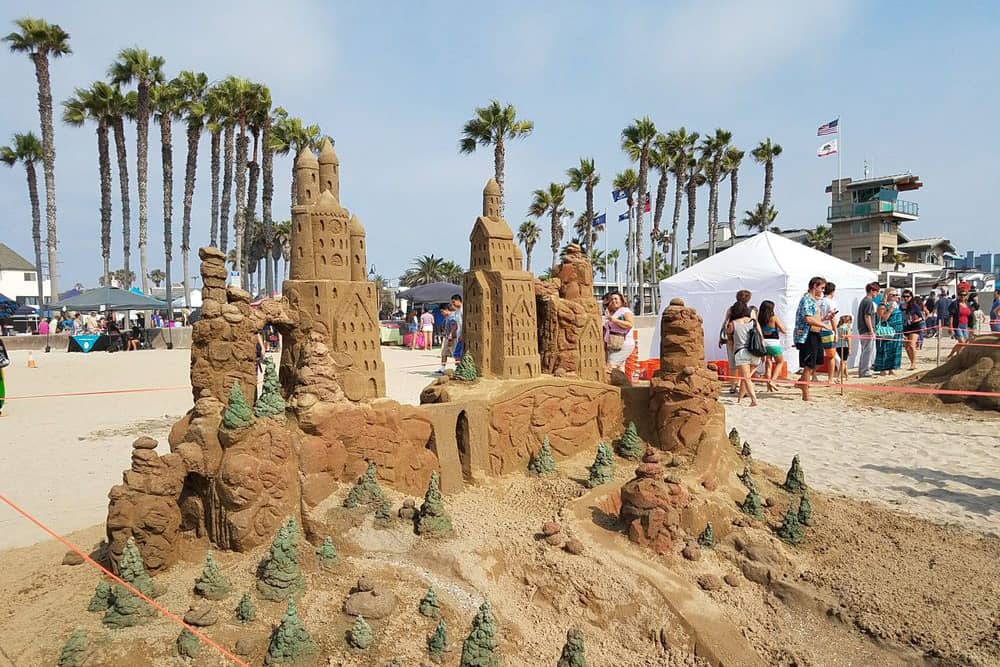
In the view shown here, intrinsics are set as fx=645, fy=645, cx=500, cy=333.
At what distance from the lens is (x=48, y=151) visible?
26.6 m

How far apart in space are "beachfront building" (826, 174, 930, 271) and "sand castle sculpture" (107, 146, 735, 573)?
38974 millimetres

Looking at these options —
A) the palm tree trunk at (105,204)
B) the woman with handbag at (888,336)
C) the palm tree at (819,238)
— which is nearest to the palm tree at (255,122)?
the palm tree trunk at (105,204)

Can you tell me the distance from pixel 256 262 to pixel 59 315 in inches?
1189

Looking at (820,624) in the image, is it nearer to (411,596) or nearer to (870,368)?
(411,596)

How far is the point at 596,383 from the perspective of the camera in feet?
27.2

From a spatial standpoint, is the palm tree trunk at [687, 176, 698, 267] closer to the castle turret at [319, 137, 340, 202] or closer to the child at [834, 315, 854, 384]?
the child at [834, 315, 854, 384]

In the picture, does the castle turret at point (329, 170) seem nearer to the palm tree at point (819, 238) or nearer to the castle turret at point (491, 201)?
the castle turret at point (491, 201)

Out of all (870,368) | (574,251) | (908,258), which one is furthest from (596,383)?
(908,258)

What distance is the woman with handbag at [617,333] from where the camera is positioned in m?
10.2

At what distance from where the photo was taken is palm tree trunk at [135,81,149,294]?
89.4 feet

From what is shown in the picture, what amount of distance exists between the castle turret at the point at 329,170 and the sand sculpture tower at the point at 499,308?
1.85 m

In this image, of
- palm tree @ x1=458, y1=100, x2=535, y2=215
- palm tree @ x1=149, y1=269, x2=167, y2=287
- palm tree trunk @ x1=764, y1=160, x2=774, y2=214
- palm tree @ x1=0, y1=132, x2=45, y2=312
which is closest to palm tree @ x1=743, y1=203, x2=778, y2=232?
palm tree trunk @ x1=764, y1=160, x2=774, y2=214

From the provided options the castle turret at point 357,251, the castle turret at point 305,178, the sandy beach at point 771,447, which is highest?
the castle turret at point 305,178

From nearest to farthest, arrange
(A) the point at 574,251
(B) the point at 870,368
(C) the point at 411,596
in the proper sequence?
(C) the point at 411,596 → (A) the point at 574,251 → (B) the point at 870,368
